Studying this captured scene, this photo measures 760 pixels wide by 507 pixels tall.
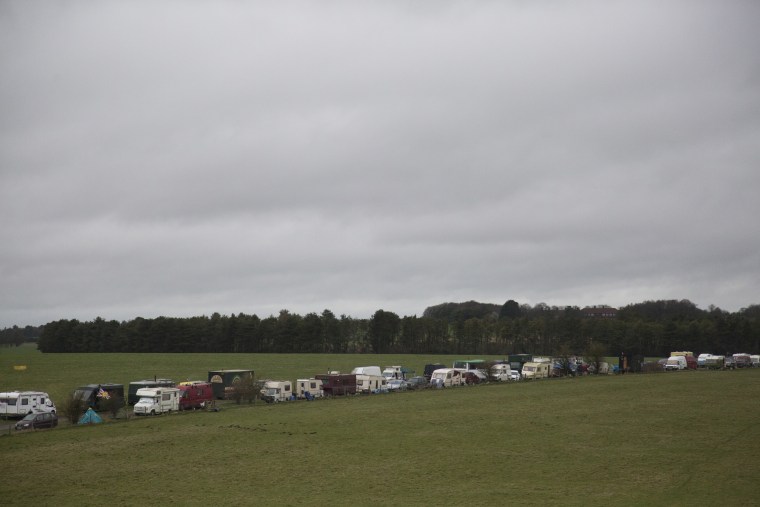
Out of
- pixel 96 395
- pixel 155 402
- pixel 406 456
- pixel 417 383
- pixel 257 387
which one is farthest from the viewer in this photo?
pixel 417 383

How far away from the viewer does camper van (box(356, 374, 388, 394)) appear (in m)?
54.6

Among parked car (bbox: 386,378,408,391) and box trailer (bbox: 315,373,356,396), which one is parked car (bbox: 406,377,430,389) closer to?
parked car (bbox: 386,378,408,391)

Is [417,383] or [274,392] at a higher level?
[274,392]

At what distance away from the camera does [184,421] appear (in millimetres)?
37656

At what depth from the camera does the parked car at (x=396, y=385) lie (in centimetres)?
5625

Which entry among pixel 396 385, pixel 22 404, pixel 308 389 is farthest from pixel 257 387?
pixel 22 404

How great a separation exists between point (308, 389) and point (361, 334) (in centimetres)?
9434

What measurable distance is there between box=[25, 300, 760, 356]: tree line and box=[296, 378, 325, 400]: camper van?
81.7 meters

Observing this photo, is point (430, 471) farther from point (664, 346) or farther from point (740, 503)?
point (664, 346)

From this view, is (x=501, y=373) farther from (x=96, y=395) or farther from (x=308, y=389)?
(x=96, y=395)

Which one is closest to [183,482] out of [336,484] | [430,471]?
[336,484]

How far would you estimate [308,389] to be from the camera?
49844 mm

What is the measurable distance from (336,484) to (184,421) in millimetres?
17816

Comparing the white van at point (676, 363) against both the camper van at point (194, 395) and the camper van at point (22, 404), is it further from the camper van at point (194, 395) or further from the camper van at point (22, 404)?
the camper van at point (22, 404)
